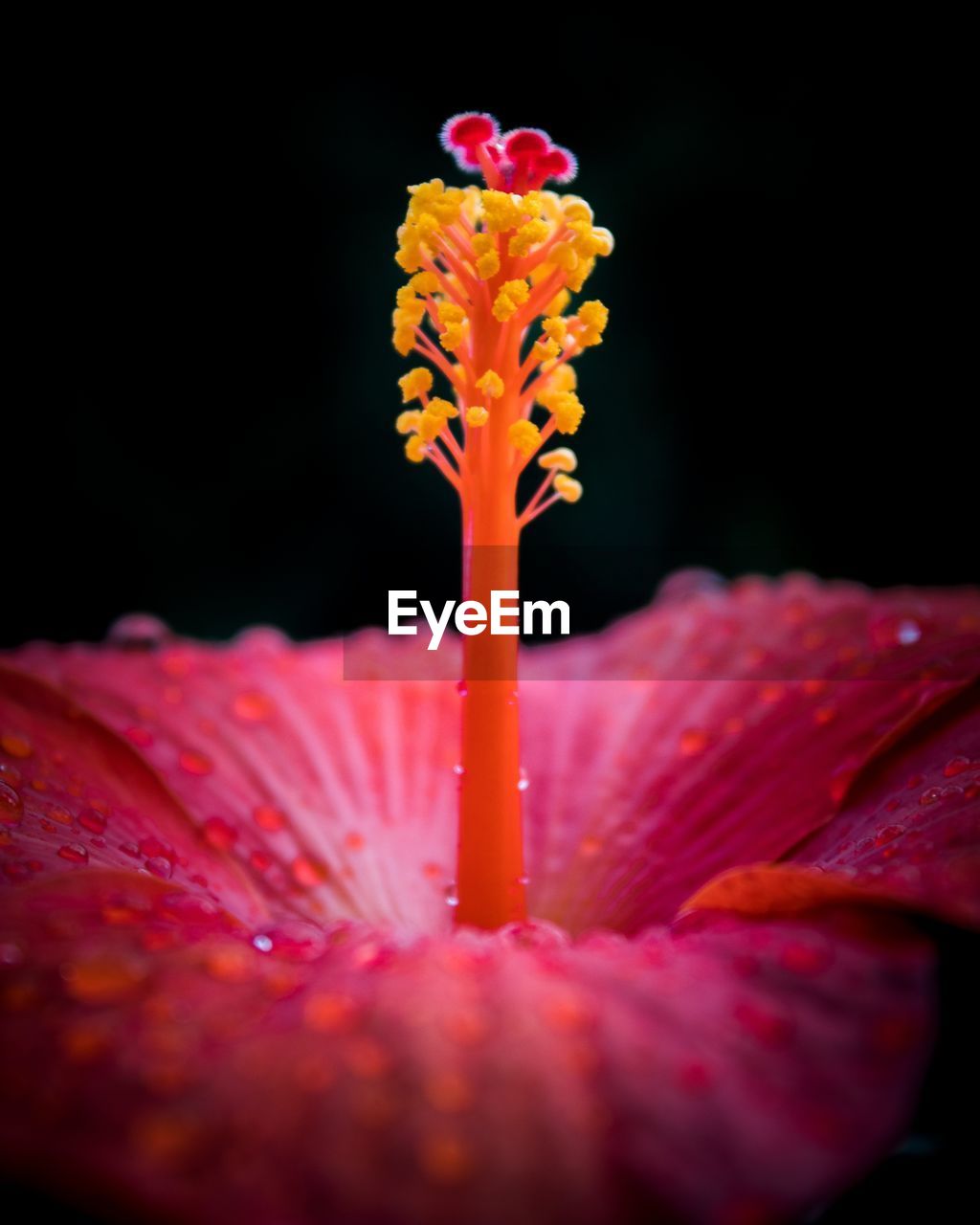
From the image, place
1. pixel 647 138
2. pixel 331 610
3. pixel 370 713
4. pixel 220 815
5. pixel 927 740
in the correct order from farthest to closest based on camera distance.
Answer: pixel 331 610 → pixel 647 138 → pixel 370 713 → pixel 220 815 → pixel 927 740

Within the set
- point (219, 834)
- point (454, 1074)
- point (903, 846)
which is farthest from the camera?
point (219, 834)

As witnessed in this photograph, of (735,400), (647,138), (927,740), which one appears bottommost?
(927,740)

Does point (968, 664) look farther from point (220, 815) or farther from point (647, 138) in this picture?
point (647, 138)

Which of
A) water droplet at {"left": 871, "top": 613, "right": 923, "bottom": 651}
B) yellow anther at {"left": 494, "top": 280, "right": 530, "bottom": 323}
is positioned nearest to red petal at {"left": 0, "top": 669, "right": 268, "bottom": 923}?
yellow anther at {"left": 494, "top": 280, "right": 530, "bottom": 323}

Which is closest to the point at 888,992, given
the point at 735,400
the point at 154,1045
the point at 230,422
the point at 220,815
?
the point at 154,1045

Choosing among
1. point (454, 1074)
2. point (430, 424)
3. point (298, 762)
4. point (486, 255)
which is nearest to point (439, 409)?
point (430, 424)

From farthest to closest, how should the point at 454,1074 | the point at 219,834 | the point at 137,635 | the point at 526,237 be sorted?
1. the point at 137,635
2. the point at 219,834
3. the point at 526,237
4. the point at 454,1074

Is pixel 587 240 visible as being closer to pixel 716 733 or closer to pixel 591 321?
pixel 591 321
